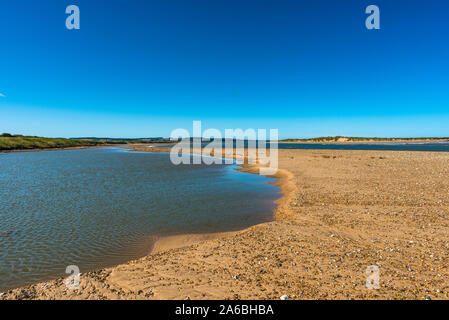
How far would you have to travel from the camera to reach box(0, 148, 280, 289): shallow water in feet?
26.8

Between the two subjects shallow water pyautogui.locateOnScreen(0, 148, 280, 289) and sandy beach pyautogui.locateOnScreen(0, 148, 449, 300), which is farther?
shallow water pyautogui.locateOnScreen(0, 148, 280, 289)

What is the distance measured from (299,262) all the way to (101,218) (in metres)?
11.4

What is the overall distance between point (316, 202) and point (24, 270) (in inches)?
595

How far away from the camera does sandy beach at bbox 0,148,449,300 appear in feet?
18.8

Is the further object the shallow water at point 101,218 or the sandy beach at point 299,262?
the shallow water at point 101,218

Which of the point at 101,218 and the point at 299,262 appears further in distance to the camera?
the point at 101,218

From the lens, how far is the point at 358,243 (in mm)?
8484

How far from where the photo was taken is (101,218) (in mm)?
12570

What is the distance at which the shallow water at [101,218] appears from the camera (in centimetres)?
817

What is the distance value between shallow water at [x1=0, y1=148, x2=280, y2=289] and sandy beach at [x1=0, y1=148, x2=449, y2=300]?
4.06 ft

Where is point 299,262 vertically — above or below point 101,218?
above

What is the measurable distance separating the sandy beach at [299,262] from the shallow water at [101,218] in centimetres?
124
